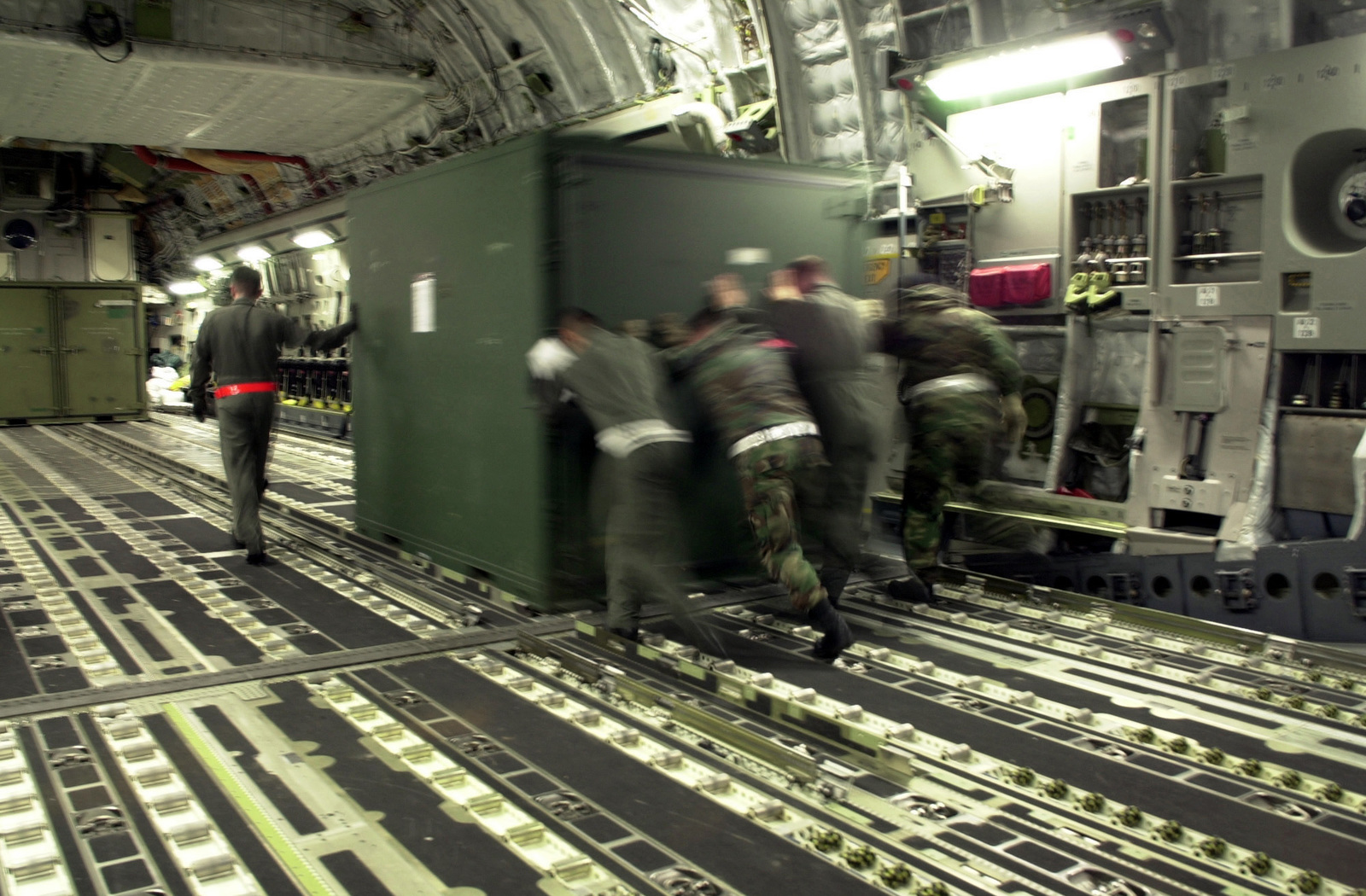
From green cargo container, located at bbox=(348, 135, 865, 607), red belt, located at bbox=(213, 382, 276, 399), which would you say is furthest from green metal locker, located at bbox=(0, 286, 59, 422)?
green cargo container, located at bbox=(348, 135, 865, 607)

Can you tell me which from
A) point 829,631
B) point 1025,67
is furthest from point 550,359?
point 1025,67

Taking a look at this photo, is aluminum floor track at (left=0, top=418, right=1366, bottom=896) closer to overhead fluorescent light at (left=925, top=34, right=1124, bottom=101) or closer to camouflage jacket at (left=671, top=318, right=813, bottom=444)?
camouflage jacket at (left=671, top=318, right=813, bottom=444)

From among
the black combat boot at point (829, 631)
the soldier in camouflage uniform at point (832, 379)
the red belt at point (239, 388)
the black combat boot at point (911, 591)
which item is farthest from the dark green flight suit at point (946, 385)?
the red belt at point (239, 388)

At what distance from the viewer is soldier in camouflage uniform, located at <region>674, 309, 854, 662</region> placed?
5.10 metres

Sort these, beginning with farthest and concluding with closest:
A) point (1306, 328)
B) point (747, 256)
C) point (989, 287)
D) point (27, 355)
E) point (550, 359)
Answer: point (27, 355) → point (989, 287) → point (747, 256) → point (1306, 328) → point (550, 359)

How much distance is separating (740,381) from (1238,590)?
2.97 m

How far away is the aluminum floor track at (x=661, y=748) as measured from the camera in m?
3.25

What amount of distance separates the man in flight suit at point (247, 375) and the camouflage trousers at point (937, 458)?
3988 millimetres

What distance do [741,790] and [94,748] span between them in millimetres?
2417

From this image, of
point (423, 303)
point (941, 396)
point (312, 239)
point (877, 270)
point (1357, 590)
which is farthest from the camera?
point (312, 239)

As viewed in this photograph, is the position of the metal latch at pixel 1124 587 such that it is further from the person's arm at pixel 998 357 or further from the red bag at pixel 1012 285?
the red bag at pixel 1012 285

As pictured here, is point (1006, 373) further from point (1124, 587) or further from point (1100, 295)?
point (1124, 587)

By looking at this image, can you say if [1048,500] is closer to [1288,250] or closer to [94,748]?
[1288,250]

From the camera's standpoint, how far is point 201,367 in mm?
7625
